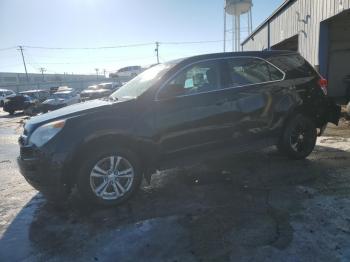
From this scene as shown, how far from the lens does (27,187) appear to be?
5391mm

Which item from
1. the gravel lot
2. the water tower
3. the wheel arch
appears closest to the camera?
the gravel lot

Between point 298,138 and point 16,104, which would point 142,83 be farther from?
point 16,104

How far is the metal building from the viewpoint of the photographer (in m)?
11.1

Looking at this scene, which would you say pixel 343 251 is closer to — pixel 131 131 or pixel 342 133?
pixel 131 131

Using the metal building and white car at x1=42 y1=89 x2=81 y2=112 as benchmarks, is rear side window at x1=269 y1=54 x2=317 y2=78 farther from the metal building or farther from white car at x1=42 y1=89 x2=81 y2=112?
white car at x1=42 y1=89 x2=81 y2=112

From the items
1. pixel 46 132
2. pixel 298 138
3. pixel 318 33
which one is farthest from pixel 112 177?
pixel 318 33

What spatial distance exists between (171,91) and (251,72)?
5.02ft

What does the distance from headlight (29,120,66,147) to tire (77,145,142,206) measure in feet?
1.65

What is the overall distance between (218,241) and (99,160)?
1.78m

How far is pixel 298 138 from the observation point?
5812 mm

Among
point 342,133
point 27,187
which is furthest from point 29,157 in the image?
point 342,133

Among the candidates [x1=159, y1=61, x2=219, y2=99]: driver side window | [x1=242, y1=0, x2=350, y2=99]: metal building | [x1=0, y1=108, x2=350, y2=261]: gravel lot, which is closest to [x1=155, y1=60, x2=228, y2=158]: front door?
[x1=159, y1=61, x2=219, y2=99]: driver side window

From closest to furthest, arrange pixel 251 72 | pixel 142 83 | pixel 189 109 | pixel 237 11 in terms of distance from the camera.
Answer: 1. pixel 189 109
2. pixel 142 83
3. pixel 251 72
4. pixel 237 11

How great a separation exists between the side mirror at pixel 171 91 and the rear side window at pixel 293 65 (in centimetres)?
191
